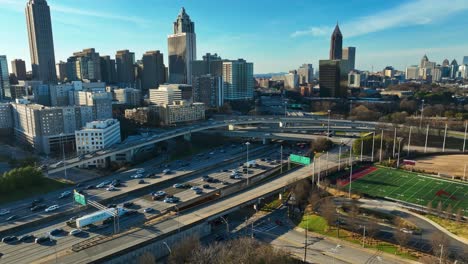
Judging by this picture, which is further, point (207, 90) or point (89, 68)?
point (89, 68)

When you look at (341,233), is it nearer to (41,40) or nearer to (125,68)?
(41,40)

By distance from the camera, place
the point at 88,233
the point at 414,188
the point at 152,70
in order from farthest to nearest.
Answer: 1. the point at 152,70
2. the point at 414,188
3. the point at 88,233

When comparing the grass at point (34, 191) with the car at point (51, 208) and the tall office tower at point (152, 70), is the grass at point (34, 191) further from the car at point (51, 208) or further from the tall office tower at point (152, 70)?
the tall office tower at point (152, 70)

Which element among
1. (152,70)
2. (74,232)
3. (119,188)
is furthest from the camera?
(152,70)

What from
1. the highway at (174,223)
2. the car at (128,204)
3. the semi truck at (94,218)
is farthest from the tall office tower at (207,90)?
the semi truck at (94,218)

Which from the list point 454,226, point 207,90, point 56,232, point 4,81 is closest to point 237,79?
point 207,90

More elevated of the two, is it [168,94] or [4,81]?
[4,81]

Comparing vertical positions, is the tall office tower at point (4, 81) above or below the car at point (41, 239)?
above

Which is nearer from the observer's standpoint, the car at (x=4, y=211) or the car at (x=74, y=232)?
the car at (x=74, y=232)

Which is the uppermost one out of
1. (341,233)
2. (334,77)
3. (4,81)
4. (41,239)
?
(334,77)
